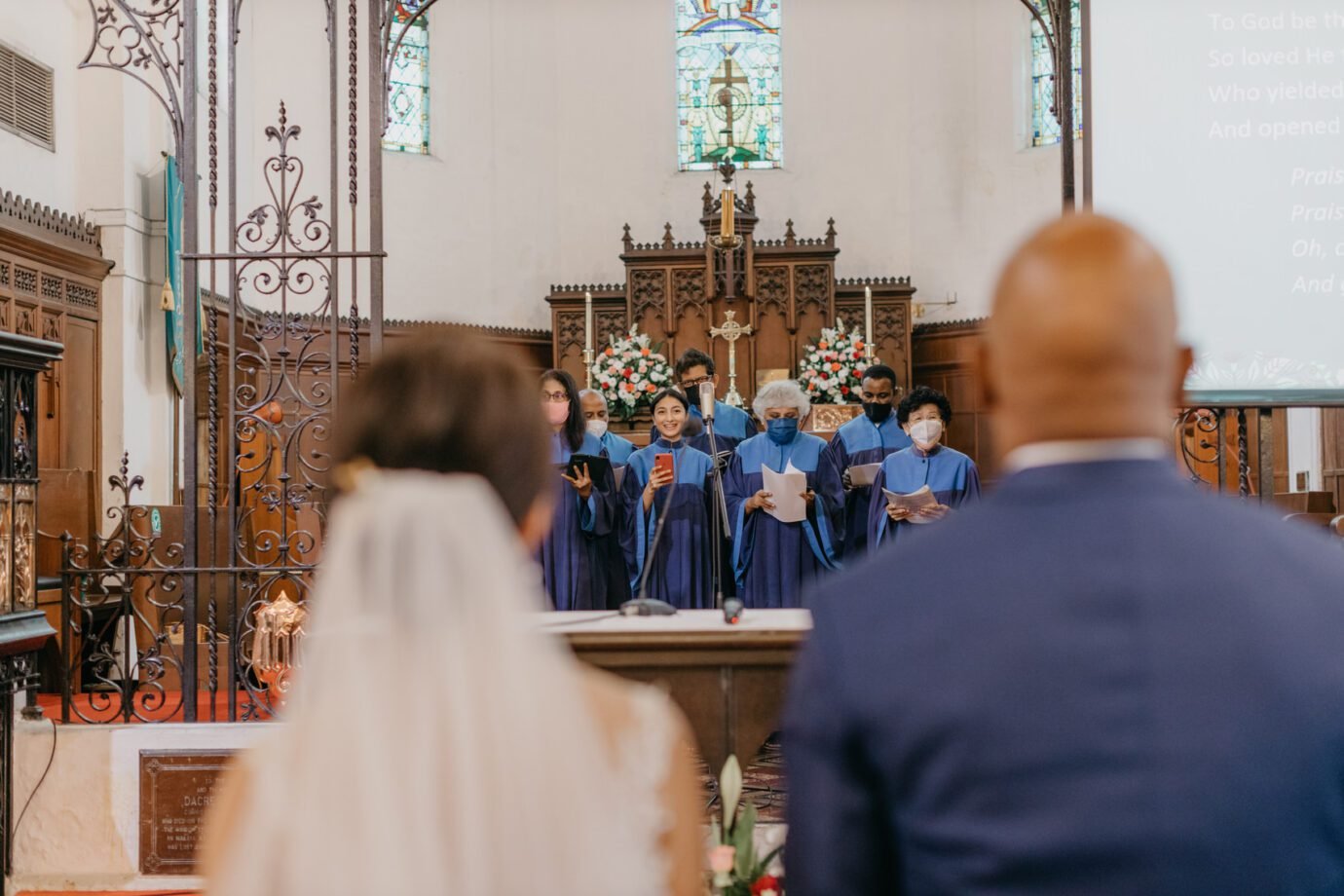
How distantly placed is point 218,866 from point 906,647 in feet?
2.32

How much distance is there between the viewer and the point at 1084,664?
116cm

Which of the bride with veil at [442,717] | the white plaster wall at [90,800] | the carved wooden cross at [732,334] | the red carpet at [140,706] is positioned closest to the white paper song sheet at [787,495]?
the red carpet at [140,706]

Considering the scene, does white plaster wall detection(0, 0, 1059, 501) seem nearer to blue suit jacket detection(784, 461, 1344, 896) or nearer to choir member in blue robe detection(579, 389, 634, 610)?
choir member in blue robe detection(579, 389, 634, 610)

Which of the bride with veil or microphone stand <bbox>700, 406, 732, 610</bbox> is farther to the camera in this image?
microphone stand <bbox>700, 406, 732, 610</bbox>

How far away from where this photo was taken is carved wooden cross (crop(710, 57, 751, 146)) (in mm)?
12828

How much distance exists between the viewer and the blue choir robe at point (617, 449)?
24.9 feet

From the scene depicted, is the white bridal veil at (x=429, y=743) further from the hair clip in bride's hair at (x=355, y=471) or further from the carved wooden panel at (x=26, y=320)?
the carved wooden panel at (x=26, y=320)

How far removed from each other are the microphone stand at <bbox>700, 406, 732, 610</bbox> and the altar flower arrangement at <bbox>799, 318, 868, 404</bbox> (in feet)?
14.5

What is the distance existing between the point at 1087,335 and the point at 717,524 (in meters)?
5.19

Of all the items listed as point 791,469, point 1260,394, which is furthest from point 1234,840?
point 791,469

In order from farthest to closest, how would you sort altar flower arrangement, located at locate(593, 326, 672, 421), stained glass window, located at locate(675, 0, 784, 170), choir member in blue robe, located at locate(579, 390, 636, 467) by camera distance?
stained glass window, located at locate(675, 0, 784, 170), altar flower arrangement, located at locate(593, 326, 672, 421), choir member in blue robe, located at locate(579, 390, 636, 467)

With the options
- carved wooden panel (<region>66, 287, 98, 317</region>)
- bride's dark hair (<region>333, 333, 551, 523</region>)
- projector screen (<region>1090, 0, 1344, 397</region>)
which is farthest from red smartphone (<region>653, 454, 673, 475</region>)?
carved wooden panel (<region>66, 287, 98, 317</region>)

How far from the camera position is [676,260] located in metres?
12.3

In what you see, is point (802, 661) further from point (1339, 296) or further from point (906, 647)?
point (1339, 296)
